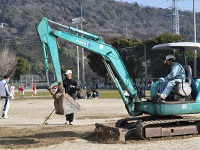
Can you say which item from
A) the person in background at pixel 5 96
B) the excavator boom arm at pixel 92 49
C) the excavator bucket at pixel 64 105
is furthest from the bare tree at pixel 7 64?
the excavator bucket at pixel 64 105

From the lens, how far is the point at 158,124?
41.9 ft

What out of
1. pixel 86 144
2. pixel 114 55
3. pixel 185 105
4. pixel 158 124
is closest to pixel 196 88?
pixel 185 105

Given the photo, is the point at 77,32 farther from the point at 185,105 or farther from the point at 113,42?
the point at 113,42

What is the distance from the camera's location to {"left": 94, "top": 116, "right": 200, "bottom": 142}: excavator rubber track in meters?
12.3

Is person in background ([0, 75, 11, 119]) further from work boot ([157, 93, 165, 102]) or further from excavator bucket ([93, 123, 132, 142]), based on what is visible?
work boot ([157, 93, 165, 102])

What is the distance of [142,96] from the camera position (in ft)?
44.2

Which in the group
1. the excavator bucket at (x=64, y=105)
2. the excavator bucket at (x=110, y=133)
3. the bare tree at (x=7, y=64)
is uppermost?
the bare tree at (x=7, y=64)

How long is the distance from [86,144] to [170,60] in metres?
3.56

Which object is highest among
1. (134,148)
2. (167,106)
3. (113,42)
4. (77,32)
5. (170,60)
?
(113,42)

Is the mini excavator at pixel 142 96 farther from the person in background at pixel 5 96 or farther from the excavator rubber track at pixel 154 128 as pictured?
the person in background at pixel 5 96

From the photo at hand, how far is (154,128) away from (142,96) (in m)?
1.38

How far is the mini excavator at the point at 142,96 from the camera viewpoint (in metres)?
12.4

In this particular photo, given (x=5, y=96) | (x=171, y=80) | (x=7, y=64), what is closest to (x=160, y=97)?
(x=171, y=80)

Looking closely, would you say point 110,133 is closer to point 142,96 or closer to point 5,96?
point 142,96
